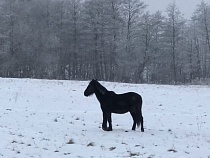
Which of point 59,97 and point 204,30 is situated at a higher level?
point 204,30

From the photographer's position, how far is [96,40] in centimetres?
5047

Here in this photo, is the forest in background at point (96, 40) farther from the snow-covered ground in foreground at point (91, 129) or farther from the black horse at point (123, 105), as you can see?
the black horse at point (123, 105)

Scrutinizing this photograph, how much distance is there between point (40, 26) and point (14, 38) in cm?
600

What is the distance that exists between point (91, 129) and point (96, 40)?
38.8 meters

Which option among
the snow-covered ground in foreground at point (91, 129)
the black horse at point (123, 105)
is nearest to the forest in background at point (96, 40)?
the snow-covered ground in foreground at point (91, 129)

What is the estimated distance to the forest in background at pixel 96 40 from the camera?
154ft

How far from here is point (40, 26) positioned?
169ft

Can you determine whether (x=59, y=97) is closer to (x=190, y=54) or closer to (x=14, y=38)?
(x=14, y=38)

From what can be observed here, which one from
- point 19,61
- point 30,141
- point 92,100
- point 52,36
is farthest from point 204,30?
point 30,141

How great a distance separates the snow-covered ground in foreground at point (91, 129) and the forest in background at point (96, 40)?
2377 centimetres

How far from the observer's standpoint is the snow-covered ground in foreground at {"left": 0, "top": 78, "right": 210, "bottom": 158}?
8789 mm

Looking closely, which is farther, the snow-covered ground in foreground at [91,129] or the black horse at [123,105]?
the black horse at [123,105]

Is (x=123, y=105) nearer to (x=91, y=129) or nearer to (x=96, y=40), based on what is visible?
(x=91, y=129)

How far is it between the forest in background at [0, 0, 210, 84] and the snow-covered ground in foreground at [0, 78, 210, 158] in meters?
23.8
